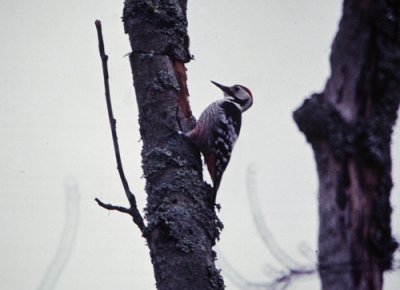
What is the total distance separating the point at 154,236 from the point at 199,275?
280 millimetres

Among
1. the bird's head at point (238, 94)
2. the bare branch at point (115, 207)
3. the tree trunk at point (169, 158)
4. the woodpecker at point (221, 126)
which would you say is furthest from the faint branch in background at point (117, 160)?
the bird's head at point (238, 94)

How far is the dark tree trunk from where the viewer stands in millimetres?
1213

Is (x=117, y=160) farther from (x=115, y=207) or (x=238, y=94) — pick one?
(x=238, y=94)

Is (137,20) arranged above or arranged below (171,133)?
above

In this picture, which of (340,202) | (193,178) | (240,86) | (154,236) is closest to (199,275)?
(154,236)

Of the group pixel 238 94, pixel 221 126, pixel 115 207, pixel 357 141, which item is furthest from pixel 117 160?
pixel 238 94

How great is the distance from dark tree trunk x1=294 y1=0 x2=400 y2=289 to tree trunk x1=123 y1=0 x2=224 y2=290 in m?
0.62

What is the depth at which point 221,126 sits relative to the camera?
13.3ft

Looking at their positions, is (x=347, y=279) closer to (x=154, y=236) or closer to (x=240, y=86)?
(x=154, y=236)

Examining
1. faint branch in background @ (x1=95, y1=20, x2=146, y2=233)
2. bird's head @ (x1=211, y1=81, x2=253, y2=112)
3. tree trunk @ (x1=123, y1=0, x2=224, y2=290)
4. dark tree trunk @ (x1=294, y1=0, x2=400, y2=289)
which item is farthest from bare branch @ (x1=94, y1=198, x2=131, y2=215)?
bird's head @ (x1=211, y1=81, x2=253, y2=112)

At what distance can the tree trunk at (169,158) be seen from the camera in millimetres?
1847

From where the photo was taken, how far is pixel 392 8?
63.6 inches

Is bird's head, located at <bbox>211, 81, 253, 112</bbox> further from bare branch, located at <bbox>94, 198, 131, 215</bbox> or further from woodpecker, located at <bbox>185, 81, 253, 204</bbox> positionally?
bare branch, located at <bbox>94, 198, 131, 215</bbox>

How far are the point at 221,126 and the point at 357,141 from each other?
2.72 m
